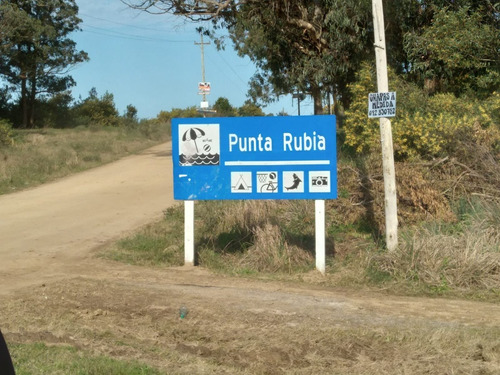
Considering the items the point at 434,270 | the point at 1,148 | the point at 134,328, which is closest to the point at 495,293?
the point at 434,270

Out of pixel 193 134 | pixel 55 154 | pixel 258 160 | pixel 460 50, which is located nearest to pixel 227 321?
pixel 258 160

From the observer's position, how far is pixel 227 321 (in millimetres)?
6254

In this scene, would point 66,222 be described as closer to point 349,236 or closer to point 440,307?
point 349,236

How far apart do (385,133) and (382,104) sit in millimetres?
423

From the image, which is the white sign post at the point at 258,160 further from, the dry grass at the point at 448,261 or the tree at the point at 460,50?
the tree at the point at 460,50

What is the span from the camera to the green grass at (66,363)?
480 cm

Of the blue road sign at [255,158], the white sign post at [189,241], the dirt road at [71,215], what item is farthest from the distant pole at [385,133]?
the dirt road at [71,215]

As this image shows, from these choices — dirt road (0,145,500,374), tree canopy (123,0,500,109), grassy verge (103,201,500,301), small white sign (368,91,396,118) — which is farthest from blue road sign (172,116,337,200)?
tree canopy (123,0,500,109)

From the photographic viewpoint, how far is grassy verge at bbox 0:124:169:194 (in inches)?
724

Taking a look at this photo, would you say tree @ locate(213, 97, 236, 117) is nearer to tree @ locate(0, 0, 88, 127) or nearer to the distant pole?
tree @ locate(0, 0, 88, 127)

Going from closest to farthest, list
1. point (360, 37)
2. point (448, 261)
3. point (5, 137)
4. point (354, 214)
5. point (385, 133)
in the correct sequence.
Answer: point (448, 261) → point (385, 133) → point (354, 214) → point (360, 37) → point (5, 137)

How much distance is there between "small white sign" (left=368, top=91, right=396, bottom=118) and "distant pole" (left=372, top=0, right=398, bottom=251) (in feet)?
0.40

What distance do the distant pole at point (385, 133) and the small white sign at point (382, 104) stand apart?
12 centimetres

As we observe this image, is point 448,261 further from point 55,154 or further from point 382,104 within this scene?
point 55,154
